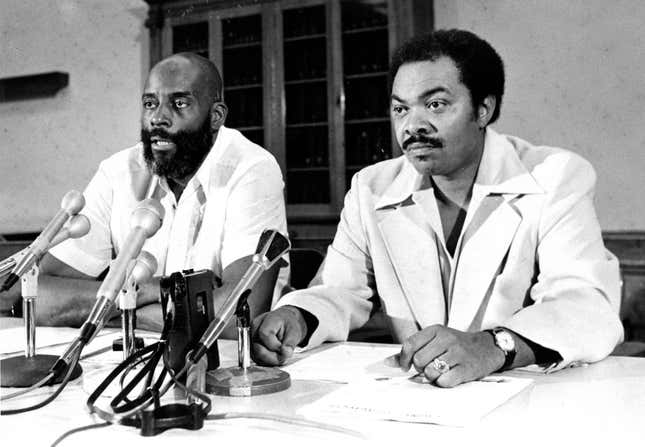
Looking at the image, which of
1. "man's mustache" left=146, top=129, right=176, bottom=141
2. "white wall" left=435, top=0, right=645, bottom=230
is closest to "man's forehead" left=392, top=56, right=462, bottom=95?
"man's mustache" left=146, top=129, right=176, bottom=141

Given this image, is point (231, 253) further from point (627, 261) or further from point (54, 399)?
point (627, 261)

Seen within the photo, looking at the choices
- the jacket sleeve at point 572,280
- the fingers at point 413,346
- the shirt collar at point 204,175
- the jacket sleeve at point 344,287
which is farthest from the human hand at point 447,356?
the shirt collar at point 204,175

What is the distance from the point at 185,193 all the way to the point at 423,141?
0.78 meters

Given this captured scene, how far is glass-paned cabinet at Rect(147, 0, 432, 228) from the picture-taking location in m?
4.35

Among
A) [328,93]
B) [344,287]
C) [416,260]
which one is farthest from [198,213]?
[328,93]

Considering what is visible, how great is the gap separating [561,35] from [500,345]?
3169 mm

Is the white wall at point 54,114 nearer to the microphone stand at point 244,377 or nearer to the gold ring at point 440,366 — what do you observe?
the microphone stand at point 244,377

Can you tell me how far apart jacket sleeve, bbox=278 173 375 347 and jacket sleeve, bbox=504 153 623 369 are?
412mm

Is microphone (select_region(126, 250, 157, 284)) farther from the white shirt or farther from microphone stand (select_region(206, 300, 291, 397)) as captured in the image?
the white shirt

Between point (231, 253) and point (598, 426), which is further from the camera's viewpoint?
point (231, 253)

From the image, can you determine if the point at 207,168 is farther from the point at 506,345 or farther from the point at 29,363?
the point at 506,345

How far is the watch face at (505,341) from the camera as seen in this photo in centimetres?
129

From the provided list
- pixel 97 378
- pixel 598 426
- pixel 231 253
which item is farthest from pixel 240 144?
pixel 598 426

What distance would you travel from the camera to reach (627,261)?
3.82 meters
